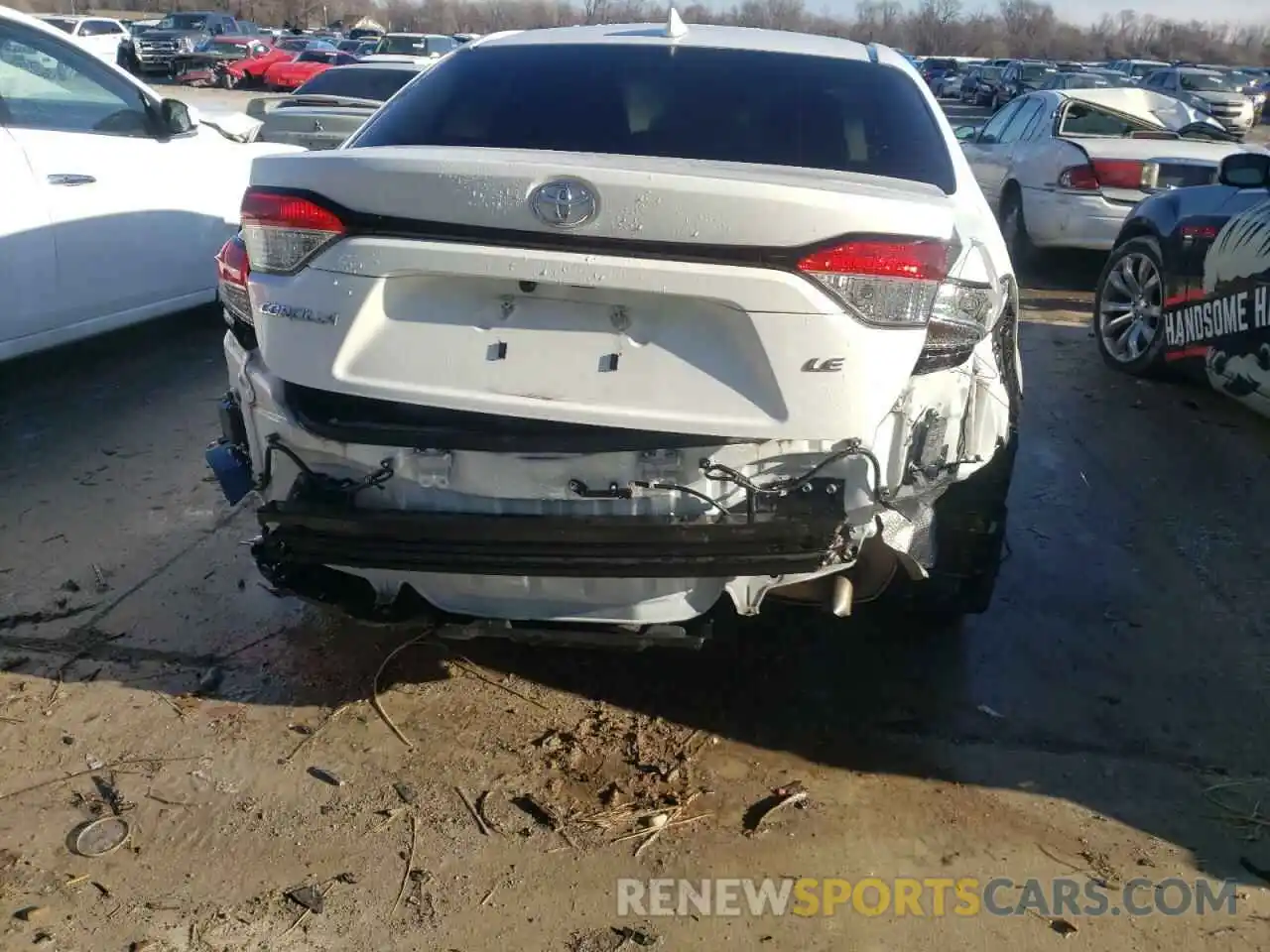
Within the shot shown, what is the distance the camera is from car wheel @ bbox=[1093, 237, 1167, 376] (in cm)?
600

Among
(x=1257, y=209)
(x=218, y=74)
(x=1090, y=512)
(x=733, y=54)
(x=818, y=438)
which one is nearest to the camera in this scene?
(x=818, y=438)

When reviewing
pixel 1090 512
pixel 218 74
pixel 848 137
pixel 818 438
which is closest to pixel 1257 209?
pixel 1090 512

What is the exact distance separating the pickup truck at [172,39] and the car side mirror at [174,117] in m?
30.4

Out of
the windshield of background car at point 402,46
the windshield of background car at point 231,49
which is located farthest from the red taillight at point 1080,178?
the windshield of background car at point 231,49

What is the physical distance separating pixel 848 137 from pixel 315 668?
212 cm

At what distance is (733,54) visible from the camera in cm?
345

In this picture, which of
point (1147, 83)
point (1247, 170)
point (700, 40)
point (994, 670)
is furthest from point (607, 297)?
point (1147, 83)

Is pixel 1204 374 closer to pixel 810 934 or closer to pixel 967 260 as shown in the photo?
pixel 967 260

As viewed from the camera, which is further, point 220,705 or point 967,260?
point 220,705

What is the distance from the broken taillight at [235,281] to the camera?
2846mm

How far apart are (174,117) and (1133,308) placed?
5.19m

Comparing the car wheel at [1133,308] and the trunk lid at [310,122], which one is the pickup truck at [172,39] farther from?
the car wheel at [1133,308]

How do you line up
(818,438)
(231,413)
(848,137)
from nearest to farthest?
(818,438) < (231,413) < (848,137)

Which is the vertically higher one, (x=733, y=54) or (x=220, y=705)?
(x=733, y=54)
